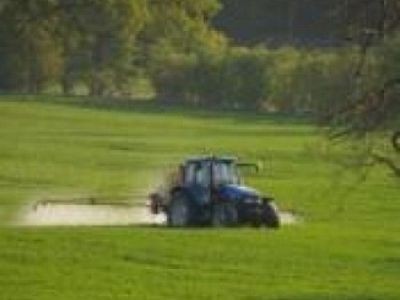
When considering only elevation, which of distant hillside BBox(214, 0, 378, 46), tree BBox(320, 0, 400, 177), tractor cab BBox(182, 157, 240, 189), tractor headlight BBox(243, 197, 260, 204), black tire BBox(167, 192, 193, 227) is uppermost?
tree BBox(320, 0, 400, 177)

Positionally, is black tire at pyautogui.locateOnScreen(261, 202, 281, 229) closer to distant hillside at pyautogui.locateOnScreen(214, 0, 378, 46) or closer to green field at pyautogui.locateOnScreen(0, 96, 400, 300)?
green field at pyautogui.locateOnScreen(0, 96, 400, 300)

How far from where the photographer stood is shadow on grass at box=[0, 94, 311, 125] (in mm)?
100875

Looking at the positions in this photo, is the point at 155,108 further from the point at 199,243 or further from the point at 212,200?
the point at 199,243

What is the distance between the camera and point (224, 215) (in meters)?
31.0

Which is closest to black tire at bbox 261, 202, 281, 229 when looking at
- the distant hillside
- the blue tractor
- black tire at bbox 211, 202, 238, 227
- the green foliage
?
the blue tractor

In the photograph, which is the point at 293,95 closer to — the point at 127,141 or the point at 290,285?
the point at 127,141

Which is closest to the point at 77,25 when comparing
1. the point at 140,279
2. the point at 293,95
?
the point at 140,279

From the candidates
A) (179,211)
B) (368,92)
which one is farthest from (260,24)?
(368,92)

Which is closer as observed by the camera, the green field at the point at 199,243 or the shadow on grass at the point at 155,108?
the green field at the point at 199,243

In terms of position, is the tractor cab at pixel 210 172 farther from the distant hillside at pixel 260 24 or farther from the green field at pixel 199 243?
the distant hillside at pixel 260 24

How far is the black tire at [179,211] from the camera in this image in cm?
3134

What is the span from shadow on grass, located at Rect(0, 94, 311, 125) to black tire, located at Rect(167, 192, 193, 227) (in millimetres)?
62722

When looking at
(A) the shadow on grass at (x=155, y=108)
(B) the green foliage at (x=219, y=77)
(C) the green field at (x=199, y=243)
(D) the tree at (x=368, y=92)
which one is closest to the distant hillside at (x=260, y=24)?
(B) the green foliage at (x=219, y=77)

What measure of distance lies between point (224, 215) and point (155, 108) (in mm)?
76215
